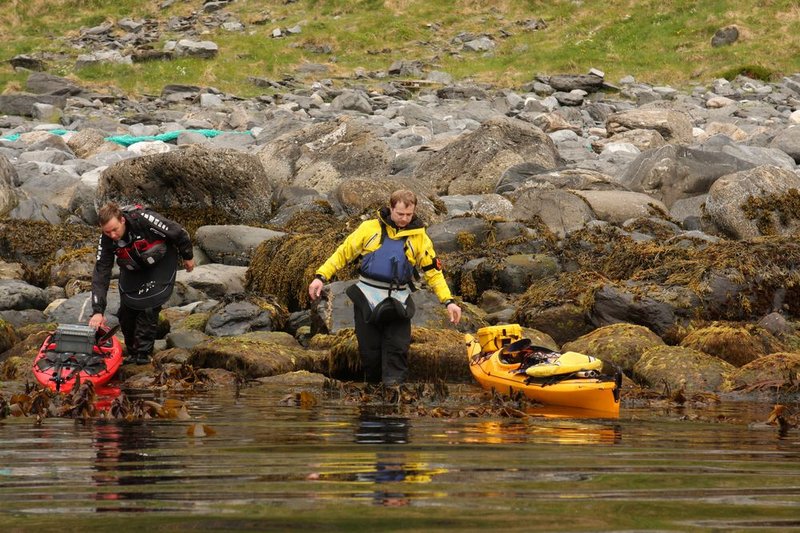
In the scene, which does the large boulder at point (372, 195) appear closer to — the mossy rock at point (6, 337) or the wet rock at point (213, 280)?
the wet rock at point (213, 280)

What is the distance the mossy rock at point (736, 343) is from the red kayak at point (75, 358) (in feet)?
17.3

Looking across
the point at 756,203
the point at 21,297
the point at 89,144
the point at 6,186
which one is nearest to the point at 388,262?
the point at 21,297

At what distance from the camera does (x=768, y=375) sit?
966 cm

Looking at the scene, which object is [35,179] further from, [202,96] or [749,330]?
[749,330]

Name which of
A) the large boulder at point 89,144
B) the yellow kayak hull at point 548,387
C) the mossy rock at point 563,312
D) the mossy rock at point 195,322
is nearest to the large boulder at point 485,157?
the large boulder at point 89,144

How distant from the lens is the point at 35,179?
20.9 metres

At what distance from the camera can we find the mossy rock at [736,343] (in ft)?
34.9

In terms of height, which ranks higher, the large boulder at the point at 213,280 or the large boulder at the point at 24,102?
the large boulder at the point at 213,280

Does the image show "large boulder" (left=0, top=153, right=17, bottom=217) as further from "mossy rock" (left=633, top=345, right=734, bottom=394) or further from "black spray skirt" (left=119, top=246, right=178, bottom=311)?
"mossy rock" (left=633, top=345, right=734, bottom=394)

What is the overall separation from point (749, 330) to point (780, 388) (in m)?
1.59

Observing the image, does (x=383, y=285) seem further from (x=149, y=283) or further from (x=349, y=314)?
(x=349, y=314)

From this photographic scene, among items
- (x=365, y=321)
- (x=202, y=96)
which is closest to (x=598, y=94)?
(x=202, y=96)

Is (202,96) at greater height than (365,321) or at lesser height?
lesser

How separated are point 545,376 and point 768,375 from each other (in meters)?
2.35
